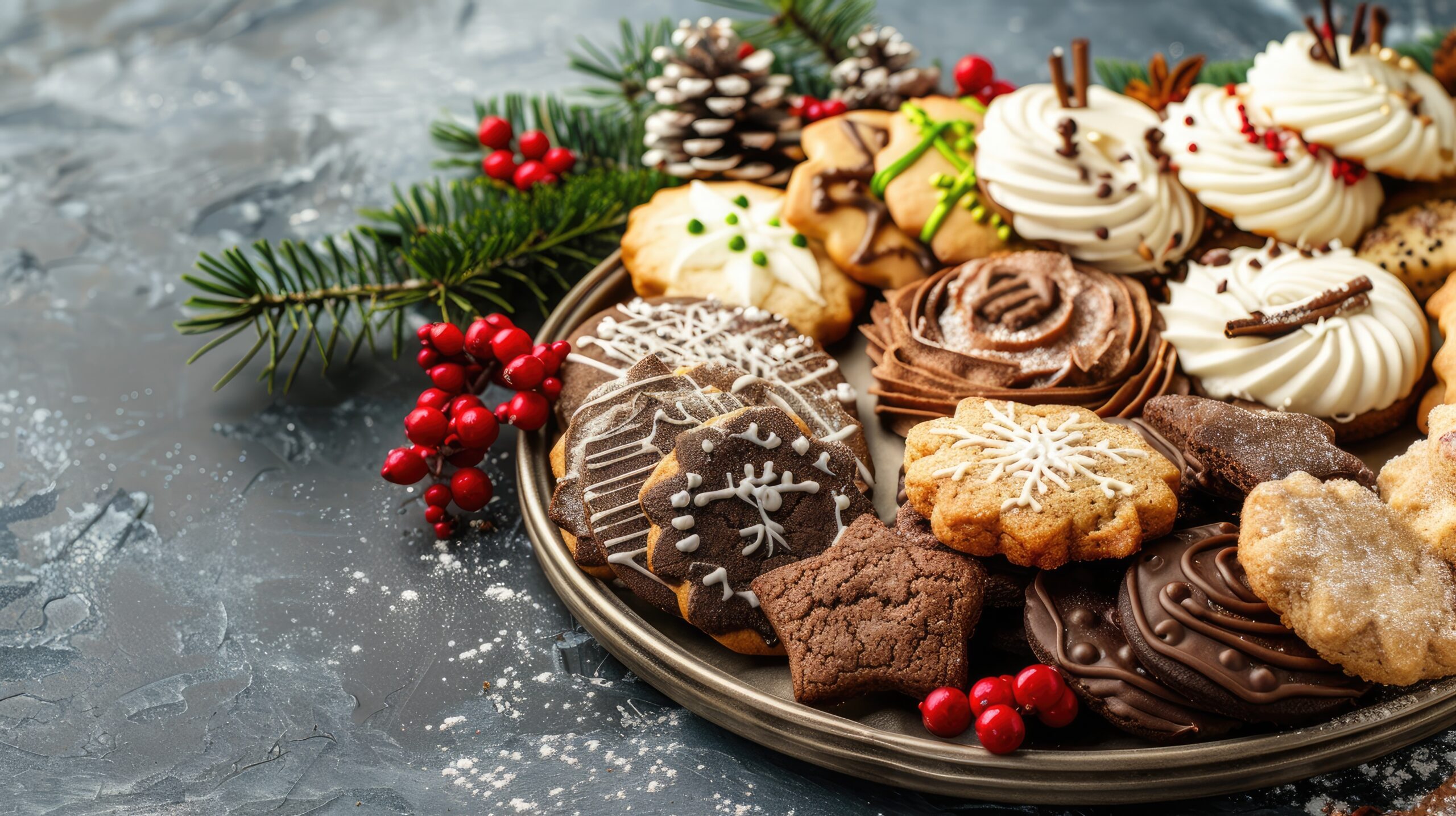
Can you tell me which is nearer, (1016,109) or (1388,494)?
(1388,494)

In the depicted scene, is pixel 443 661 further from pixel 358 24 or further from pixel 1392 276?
pixel 358 24

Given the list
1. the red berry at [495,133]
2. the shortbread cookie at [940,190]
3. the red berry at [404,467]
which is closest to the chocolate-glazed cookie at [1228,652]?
the shortbread cookie at [940,190]

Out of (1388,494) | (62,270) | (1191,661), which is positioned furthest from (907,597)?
(62,270)

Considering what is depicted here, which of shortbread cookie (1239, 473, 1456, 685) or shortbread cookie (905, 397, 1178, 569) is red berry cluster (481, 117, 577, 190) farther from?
shortbread cookie (1239, 473, 1456, 685)

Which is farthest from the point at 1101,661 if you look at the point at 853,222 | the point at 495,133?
the point at 495,133

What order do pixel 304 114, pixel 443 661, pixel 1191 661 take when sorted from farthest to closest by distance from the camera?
pixel 304 114 → pixel 443 661 → pixel 1191 661

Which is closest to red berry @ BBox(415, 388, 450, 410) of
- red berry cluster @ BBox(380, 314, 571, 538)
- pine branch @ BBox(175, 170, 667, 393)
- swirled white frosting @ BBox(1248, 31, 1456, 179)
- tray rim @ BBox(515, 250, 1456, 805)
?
red berry cluster @ BBox(380, 314, 571, 538)

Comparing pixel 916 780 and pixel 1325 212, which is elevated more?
pixel 1325 212

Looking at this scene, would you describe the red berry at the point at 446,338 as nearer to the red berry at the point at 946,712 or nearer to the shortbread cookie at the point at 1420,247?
the red berry at the point at 946,712
